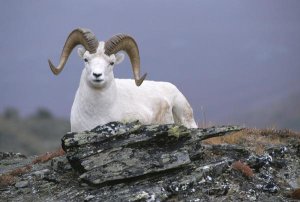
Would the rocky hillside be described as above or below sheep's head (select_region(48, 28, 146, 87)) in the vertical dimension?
below

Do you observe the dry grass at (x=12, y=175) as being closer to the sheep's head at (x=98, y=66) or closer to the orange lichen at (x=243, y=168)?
the sheep's head at (x=98, y=66)

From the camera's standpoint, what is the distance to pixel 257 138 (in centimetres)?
1698

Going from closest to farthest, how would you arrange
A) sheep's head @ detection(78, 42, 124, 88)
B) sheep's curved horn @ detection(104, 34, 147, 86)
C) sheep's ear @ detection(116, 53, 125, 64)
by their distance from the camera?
sheep's head @ detection(78, 42, 124, 88)
sheep's curved horn @ detection(104, 34, 147, 86)
sheep's ear @ detection(116, 53, 125, 64)

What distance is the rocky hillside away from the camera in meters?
13.1

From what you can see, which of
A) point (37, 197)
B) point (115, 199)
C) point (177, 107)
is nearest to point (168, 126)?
point (115, 199)

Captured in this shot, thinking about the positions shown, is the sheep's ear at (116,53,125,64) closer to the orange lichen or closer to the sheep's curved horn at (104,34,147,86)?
the sheep's curved horn at (104,34,147,86)

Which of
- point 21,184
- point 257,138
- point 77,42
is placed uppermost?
point 77,42

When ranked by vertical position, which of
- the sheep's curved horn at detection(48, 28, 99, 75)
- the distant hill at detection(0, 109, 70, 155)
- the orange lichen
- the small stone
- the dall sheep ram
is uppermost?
the distant hill at detection(0, 109, 70, 155)

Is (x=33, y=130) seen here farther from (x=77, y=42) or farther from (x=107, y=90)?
(x=107, y=90)

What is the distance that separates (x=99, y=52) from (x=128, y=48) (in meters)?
1.10

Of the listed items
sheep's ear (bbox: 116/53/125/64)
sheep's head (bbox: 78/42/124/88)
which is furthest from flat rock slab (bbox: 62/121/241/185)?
sheep's ear (bbox: 116/53/125/64)

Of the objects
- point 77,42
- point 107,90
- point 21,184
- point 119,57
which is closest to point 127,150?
point 21,184

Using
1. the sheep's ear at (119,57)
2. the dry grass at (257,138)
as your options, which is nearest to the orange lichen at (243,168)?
the dry grass at (257,138)

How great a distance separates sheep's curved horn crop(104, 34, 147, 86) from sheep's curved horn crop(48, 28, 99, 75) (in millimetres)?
348
